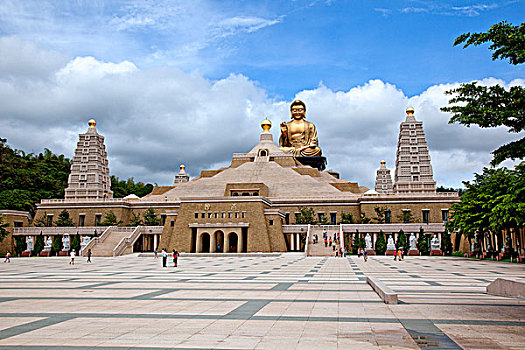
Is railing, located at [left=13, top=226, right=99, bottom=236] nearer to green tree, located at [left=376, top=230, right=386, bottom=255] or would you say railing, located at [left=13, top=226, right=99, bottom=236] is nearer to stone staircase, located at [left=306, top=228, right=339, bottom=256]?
stone staircase, located at [left=306, top=228, right=339, bottom=256]

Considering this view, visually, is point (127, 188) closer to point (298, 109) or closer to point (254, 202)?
point (298, 109)

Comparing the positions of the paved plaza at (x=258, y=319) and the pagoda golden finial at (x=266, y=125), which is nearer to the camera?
the paved plaza at (x=258, y=319)

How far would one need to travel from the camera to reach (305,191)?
6294 cm

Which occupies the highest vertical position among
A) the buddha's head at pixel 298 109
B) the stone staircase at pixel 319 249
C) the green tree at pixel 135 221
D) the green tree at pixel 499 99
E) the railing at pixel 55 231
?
the buddha's head at pixel 298 109

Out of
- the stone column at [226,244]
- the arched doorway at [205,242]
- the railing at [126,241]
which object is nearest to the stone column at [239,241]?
the stone column at [226,244]

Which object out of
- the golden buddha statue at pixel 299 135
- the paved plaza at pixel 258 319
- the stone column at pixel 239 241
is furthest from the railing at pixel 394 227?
the golden buddha statue at pixel 299 135

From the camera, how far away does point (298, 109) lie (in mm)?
90000

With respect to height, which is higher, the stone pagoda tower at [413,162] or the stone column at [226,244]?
the stone pagoda tower at [413,162]

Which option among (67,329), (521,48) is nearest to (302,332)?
(67,329)

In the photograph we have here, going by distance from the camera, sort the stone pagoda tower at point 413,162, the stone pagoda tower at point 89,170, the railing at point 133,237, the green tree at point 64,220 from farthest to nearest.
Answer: the stone pagoda tower at point 89,170 < the stone pagoda tower at point 413,162 < the green tree at point 64,220 < the railing at point 133,237

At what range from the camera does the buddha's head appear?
89812 mm

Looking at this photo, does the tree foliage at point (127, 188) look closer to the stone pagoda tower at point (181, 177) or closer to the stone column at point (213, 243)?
the stone pagoda tower at point (181, 177)

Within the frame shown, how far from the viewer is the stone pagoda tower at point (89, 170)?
65688 millimetres

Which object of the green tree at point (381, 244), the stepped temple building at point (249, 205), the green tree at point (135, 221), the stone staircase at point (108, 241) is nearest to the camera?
the stone staircase at point (108, 241)
